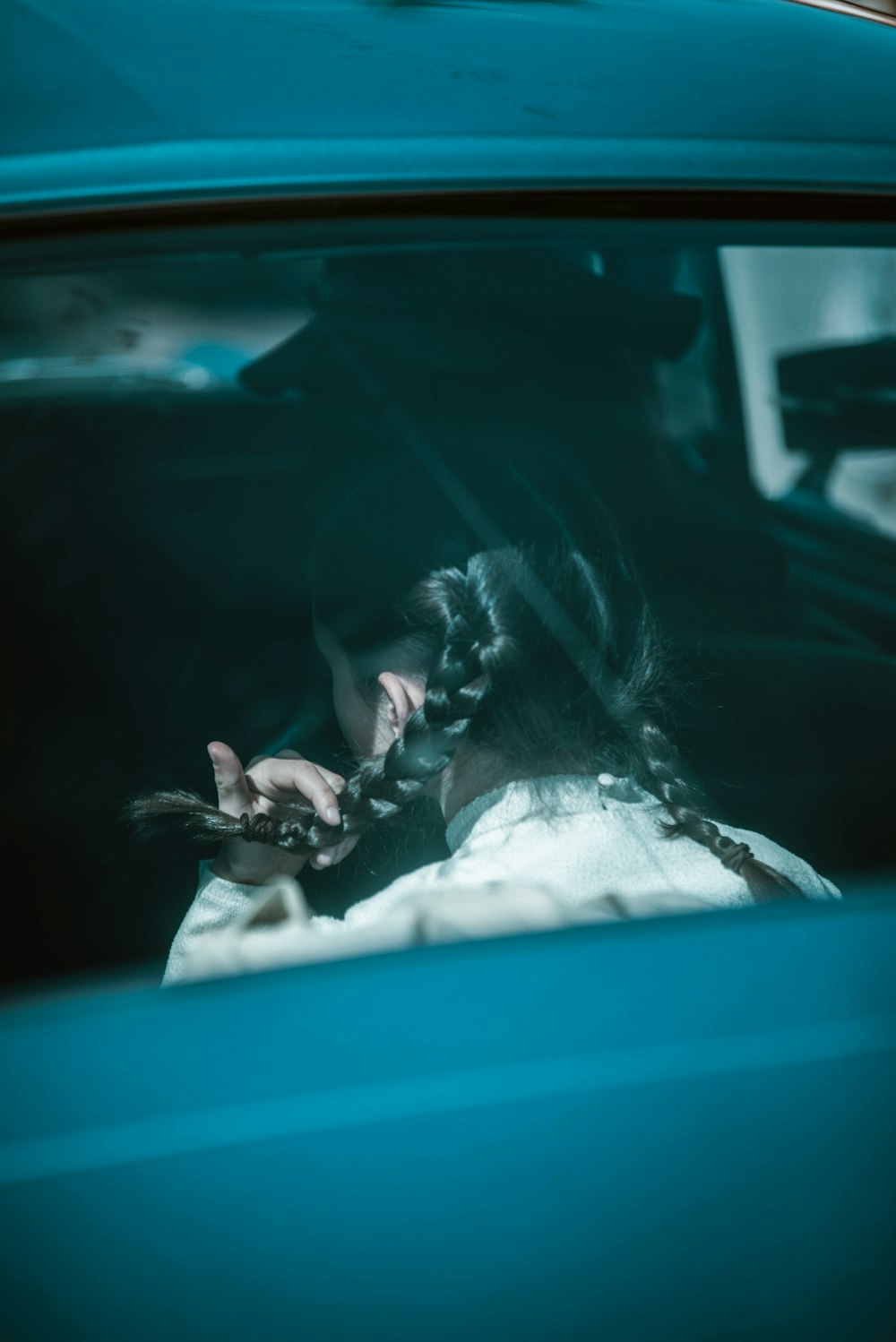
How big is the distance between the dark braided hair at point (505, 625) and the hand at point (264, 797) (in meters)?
0.11

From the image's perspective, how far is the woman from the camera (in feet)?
4.04

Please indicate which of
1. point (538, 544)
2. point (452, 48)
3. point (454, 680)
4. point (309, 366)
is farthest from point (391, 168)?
point (454, 680)

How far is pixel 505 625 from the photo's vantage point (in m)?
1.24

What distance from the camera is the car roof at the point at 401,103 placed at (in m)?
0.97

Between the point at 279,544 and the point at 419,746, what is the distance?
1.05 ft

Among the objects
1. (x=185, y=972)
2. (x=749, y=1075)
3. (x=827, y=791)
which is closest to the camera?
(x=749, y=1075)

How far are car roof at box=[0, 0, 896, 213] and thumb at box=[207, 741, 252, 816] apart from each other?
26.4 inches

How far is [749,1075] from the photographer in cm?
89

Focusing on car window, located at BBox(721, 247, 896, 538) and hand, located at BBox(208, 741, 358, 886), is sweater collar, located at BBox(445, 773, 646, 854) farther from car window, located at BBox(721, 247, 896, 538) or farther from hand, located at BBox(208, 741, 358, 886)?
car window, located at BBox(721, 247, 896, 538)

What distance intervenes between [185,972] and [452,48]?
3.33 feet

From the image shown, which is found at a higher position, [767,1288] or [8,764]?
[8,764]

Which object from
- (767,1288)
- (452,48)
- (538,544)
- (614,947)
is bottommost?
(767,1288)

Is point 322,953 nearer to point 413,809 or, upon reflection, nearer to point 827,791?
point 413,809

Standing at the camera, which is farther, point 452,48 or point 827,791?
point 827,791
